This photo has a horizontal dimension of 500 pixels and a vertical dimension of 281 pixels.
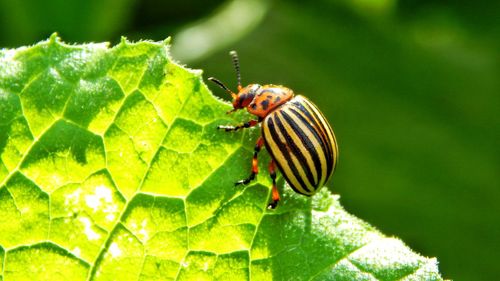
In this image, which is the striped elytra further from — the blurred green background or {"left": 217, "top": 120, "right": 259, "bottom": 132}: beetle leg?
the blurred green background

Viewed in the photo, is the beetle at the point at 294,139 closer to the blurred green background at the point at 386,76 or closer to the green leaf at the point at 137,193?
the green leaf at the point at 137,193

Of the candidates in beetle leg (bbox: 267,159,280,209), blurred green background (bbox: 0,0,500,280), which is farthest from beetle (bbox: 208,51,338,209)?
blurred green background (bbox: 0,0,500,280)

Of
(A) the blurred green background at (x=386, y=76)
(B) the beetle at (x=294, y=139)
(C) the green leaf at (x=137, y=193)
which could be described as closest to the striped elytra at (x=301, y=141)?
(B) the beetle at (x=294, y=139)

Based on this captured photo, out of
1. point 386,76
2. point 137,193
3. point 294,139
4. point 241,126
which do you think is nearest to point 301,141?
point 294,139

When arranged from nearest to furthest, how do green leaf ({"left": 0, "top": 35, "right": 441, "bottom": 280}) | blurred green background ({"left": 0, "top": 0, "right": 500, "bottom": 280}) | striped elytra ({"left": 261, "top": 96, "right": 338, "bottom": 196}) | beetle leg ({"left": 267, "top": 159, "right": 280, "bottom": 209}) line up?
1. green leaf ({"left": 0, "top": 35, "right": 441, "bottom": 280})
2. beetle leg ({"left": 267, "top": 159, "right": 280, "bottom": 209})
3. striped elytra ({"left": 261, "top": 96, "right": 338, "bottom": 196})
4. blurred green background ({"left": 0, "top": 0, "right": 500, "bottom": 280})

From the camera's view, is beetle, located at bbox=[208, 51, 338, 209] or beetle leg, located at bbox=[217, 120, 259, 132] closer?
beetle leg, located at bbox=[217, 120, 259, 132]

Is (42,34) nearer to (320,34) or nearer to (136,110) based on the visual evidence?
(320,34)

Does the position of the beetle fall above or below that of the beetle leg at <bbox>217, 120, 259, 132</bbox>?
below
